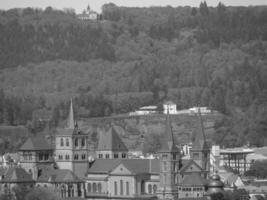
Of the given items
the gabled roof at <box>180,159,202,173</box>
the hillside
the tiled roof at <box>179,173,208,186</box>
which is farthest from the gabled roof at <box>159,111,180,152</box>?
the hillside

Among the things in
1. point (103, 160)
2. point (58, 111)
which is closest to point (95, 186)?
point (103, 160)

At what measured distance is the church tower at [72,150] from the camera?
4737 inches

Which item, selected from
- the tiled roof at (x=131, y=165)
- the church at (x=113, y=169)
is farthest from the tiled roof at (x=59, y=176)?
the tiled roof at (x=131, y=165)

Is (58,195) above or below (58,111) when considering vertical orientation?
below

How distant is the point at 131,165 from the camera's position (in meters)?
117

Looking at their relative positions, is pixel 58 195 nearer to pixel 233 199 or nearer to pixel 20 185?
pixel 20 185

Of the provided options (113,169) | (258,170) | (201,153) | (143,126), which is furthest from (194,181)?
(143,126)

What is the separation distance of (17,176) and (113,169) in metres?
7.87

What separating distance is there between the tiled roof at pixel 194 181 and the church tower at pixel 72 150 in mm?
12340

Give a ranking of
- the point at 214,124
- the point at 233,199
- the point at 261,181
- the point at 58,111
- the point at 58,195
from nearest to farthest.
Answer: the point at 233,199 < the point at 58,195 < the point at 261,181 < the point at 214,124 < the point at 58,111

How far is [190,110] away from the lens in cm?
19575

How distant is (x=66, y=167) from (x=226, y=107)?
79021mm

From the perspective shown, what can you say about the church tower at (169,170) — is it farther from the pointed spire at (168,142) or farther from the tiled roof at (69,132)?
the tiled roof at (69,132)

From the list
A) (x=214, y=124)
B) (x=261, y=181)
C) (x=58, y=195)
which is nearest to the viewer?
(x=58, y=195)
